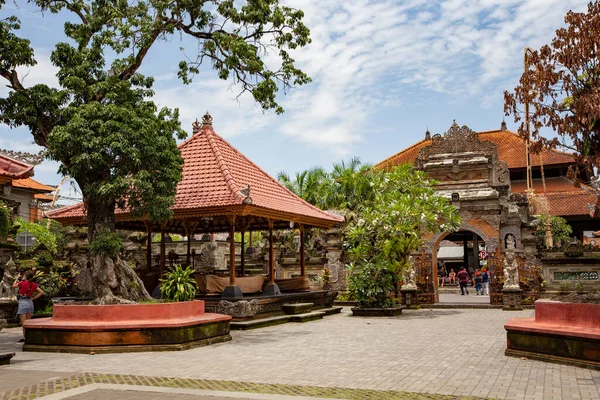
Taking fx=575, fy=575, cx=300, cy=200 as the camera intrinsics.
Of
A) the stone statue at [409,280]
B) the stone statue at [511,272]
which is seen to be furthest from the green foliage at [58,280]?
the stone statue at [511,272]

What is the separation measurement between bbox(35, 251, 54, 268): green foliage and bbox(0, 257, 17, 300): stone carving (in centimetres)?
323

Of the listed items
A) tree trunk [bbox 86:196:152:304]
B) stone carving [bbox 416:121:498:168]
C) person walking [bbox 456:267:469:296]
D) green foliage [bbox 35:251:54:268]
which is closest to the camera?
tree trunk [bbox 86:196:152:304]

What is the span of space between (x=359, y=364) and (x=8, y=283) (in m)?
10.3

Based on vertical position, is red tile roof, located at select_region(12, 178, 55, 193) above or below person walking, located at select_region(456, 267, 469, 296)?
above

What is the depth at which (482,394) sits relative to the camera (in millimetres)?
6344

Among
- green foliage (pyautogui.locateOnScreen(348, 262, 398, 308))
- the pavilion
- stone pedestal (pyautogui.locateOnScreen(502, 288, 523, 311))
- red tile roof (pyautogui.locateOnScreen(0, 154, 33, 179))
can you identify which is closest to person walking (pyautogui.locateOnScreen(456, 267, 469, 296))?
stone pedestal (pyautogui.locateOnScreen(502, 288, 523, 311))

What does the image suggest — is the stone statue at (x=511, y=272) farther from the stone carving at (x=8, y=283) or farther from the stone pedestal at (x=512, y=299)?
the stone carving at (x=8, y=283)

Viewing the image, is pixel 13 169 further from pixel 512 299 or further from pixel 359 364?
pixel 512 299

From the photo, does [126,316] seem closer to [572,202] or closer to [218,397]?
[218,397]

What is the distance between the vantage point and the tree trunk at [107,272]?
438 inches

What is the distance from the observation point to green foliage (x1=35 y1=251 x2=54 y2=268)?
1804 cm

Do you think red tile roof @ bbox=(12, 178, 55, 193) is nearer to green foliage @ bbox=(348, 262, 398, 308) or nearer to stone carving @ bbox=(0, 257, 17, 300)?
stone carving @ bbox=(0, 257, 17, 300)

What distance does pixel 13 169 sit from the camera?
11.2 metres

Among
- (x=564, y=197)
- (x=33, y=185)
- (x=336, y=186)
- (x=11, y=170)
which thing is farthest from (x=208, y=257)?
(x=564, y=197)
